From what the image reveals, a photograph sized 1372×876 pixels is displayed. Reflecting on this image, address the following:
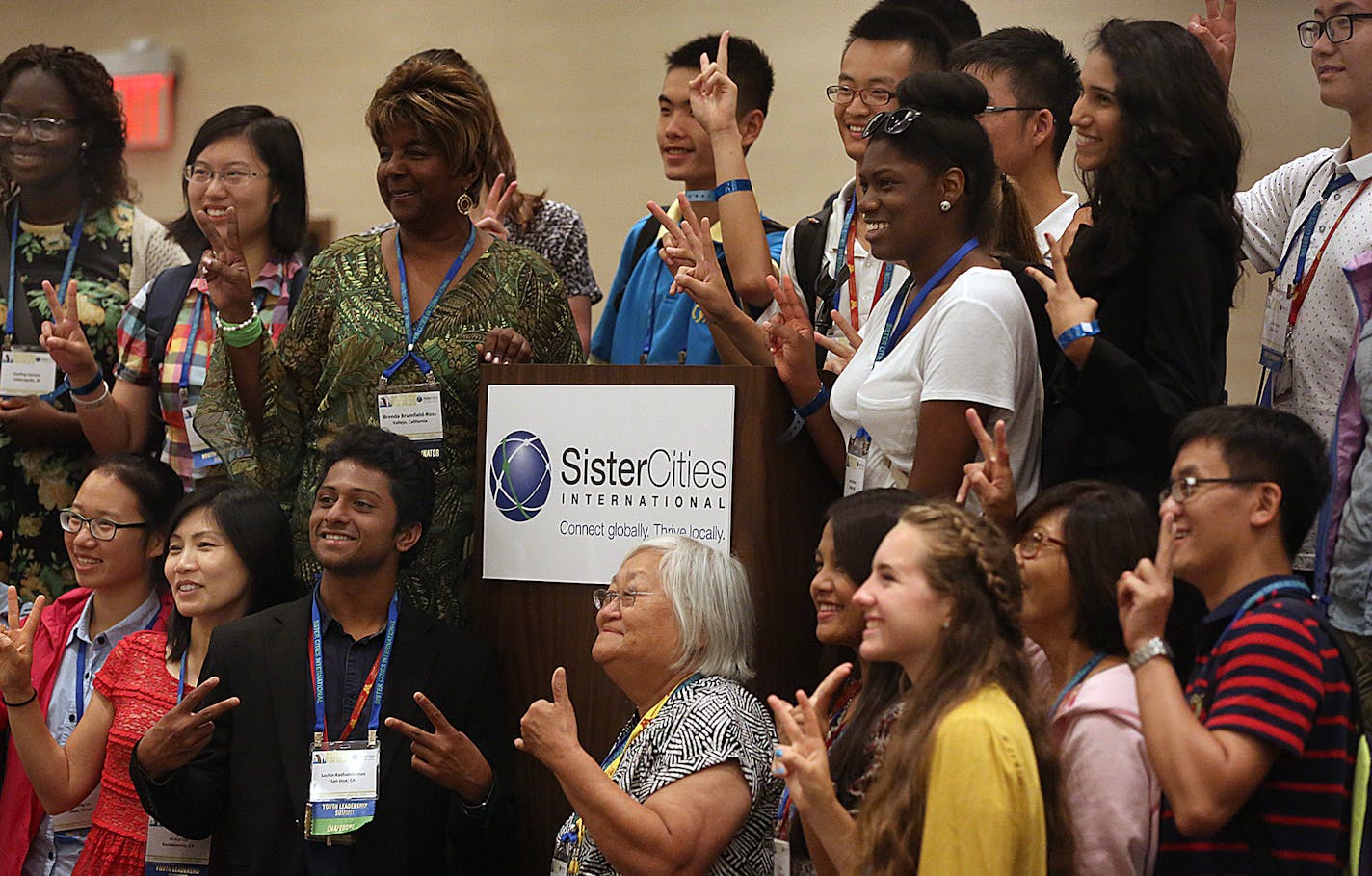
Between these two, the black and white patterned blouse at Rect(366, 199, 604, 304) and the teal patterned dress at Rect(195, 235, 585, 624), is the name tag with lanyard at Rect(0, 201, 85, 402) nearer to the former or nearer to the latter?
the teal patterned dress at Rect(195, 235, 585, 624)

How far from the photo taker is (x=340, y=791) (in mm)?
3150

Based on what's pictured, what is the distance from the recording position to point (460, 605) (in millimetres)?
3514

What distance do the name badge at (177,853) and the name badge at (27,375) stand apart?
141 cm

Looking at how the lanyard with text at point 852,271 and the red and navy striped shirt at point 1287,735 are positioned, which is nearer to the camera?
the red and navy striped shirt at point 1287,735

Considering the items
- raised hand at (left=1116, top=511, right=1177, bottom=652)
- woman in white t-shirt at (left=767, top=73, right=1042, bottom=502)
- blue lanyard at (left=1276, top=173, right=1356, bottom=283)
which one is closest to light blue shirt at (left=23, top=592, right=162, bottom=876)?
woman in white t-shirt at (left=767, top=73, right=1042, bottom=502)

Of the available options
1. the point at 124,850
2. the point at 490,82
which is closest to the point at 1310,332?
the point at 124,850

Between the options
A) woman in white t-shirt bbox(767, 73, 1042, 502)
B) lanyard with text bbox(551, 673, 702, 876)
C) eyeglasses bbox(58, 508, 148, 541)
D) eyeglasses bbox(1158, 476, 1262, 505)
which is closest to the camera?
eyeglasses bbox(1158, 476, 1262, 505)

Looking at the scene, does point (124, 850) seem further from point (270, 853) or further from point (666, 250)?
point (666, 250)

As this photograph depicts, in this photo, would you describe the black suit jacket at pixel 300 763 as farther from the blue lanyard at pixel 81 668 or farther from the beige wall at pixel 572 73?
the beige wall at pixel 572 73

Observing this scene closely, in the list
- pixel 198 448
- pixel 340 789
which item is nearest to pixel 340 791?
pixel 340 789

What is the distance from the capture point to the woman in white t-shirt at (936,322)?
273 centimetres

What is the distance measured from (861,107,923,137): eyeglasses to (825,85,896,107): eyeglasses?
720 mm

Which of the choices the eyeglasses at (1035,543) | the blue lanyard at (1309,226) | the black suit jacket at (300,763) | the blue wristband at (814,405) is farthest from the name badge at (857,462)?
the blue lanyard at (1309,226)

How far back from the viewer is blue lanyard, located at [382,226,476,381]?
11.3 ft
